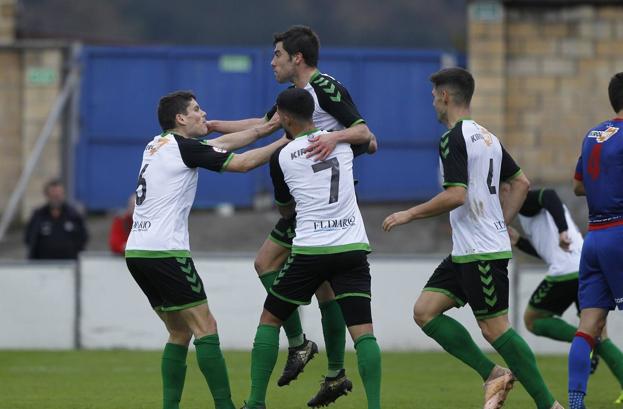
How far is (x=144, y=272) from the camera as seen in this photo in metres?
8.94

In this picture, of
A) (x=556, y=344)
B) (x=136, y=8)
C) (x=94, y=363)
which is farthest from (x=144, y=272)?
(x=136, y=8)

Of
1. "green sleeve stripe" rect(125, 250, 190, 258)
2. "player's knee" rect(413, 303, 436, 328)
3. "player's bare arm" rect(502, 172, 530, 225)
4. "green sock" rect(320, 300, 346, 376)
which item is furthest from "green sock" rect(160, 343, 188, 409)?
"player's bare arm" rect(502, 172, 530, 225)

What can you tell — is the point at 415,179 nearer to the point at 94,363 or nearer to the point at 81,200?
the point at 81,200

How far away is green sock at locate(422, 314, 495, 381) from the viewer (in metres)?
9.20

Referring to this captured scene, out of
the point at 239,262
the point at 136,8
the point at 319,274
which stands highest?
the point at 136,8

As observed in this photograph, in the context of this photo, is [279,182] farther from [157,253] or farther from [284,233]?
[157,253]

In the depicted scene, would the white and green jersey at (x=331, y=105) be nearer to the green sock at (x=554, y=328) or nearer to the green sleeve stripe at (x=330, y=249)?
the green sleeve stripe at (x=330, y=249)

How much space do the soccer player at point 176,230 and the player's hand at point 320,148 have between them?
0.33 m

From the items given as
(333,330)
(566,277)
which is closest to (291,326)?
(333,330)

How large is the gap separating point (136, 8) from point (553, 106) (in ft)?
91.1

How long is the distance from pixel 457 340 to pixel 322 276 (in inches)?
44.3

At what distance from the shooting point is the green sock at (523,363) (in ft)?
29.3

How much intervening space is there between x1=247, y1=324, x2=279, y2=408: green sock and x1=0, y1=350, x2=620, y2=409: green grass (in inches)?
47.1

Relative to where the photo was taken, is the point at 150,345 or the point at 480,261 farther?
the point at 150,345
